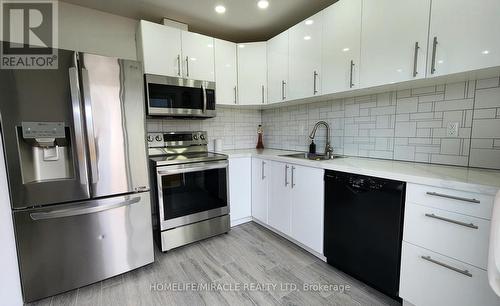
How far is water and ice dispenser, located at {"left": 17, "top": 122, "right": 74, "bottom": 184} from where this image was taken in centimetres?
140

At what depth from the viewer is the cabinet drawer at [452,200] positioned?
1.08 meters

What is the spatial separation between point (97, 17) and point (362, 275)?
3.44 m

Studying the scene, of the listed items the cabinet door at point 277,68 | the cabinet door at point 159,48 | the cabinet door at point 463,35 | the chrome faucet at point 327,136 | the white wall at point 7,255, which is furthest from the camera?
the cabinet door at point 277,68

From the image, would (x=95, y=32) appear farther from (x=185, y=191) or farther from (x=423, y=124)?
(x=423, y=124)

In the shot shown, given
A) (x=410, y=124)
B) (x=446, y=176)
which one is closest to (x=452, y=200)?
(x=446, y=176)

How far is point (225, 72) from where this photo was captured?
8.72 ft

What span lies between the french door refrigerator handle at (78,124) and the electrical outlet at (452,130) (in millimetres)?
2680

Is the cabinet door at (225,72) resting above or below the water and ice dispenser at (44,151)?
above

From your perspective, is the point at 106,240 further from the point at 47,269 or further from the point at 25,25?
the point at 25,25

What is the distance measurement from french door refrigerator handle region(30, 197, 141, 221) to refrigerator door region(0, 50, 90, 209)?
0.07 metres

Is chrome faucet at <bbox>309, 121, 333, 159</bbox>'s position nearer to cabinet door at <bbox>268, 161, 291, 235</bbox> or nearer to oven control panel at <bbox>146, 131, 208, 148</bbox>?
cabinet door at <bbox>268, 161, 291, 235</bbox>

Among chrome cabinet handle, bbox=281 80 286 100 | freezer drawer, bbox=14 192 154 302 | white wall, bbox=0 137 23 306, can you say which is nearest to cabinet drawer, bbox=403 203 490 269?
chrome cabinet handle, bbox=281 80 286 100

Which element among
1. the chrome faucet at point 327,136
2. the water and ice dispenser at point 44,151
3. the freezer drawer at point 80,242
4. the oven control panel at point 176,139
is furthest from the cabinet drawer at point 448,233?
the water and ice dispenser at point 44,151

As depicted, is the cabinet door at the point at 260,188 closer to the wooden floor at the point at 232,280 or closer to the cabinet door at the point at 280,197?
the cabinet door at the point at 280,197
